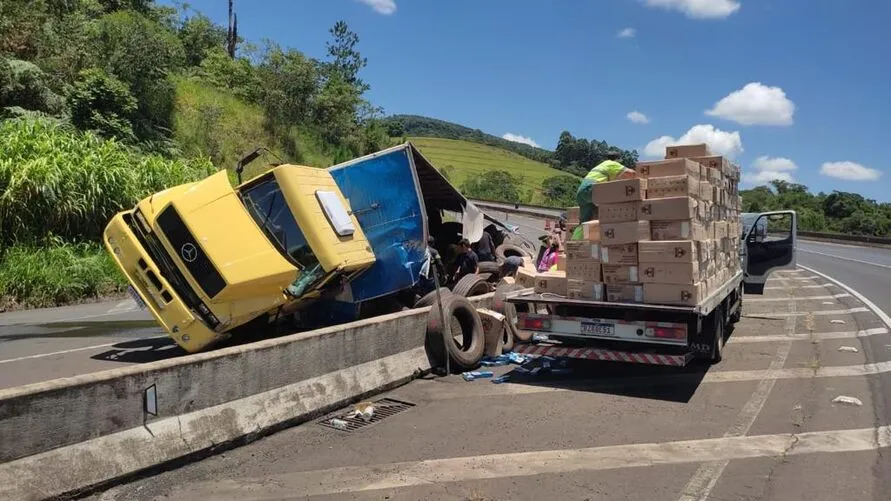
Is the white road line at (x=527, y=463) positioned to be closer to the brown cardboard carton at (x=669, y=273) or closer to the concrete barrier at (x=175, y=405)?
the concrete barrier at (x=175, y=405)

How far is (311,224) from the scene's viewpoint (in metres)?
7.65

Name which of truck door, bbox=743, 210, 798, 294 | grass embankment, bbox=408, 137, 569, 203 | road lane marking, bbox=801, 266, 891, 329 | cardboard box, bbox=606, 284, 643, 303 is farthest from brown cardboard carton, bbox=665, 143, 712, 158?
grass embankment, bbox=408, 137, 569, 203

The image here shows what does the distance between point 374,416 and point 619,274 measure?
3337mm

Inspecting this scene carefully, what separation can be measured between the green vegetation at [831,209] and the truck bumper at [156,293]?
182ft

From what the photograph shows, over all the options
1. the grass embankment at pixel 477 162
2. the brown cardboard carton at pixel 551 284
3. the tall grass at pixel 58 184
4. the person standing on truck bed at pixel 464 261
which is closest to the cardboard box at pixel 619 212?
the brown cardboard carton at pixel 551 284

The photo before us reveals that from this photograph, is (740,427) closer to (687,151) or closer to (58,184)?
(687,151)

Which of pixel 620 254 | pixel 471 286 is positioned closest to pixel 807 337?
pixel 620 254

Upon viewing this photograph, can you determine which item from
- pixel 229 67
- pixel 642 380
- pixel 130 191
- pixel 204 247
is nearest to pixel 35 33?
pixel 130 191

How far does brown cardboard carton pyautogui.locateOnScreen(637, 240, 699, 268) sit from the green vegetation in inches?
2078

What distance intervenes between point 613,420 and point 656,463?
3.84 feet

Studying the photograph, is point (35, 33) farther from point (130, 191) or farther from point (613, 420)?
point (613, 420)

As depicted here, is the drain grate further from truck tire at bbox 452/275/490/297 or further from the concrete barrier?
truck tire at bbox 452/275/490/297

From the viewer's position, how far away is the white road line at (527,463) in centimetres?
461

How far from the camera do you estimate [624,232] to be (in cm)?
762
